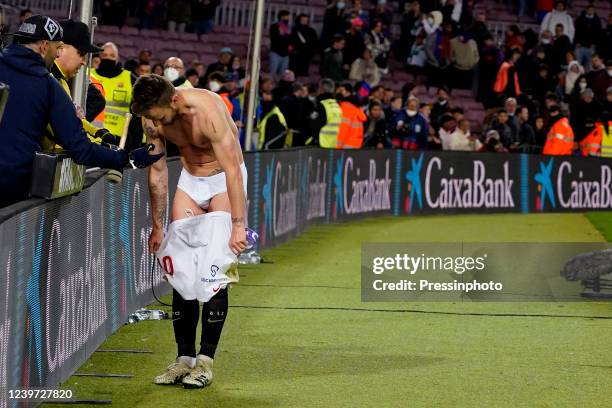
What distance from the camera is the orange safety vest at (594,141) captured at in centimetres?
2812

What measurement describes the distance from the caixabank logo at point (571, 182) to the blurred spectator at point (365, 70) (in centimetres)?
460

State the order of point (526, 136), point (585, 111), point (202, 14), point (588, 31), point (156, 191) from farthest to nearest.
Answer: point (588, 31), point (202, 14), point (585, 111), point (526, 136), point (156, 191)

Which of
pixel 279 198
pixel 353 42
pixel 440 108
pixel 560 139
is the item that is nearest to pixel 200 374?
pixel 279 198

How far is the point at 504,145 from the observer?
1095 inches

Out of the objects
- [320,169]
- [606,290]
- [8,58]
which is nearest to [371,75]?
[320,169]

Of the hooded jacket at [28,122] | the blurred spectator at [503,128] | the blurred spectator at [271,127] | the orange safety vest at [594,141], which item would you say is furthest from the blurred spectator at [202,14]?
the hooded jacket at [28,122]

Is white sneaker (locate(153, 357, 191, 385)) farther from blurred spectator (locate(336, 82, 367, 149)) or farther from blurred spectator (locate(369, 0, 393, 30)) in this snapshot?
blurred spectator (locate(369, 0, 393, 30))

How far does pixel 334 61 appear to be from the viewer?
1151 inches

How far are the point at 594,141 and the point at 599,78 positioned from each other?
3079mm

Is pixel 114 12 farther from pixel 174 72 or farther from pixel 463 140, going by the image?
pixel 174 72

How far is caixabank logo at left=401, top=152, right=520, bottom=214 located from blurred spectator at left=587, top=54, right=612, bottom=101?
203 inches

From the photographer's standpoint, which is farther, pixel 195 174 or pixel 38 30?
pixel 195 174

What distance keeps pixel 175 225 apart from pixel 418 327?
321 centimetres

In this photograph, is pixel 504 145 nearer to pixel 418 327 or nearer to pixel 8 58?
pixel 418 327
